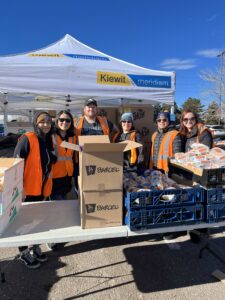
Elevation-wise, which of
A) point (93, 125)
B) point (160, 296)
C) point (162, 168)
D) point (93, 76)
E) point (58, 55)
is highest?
point (58, 55)

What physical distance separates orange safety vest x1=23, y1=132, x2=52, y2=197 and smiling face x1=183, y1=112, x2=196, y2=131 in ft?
5.67

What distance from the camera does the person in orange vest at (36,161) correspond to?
2473 millimetres

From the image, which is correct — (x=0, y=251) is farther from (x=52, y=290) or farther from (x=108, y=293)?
(x=108, y=293)

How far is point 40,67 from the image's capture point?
13.8 ft

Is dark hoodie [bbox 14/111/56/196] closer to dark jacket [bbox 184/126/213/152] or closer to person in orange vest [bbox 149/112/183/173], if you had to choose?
person in orange vest [bbox 149/112/183/173]

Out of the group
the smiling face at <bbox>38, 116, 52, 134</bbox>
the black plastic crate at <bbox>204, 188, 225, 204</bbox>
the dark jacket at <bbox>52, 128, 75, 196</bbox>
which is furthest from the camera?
the dark jacket at <bbox>52, 128, 75, 196</bbox>

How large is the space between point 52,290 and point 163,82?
4.08 m

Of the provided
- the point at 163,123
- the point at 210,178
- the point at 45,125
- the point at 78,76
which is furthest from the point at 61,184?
the point at 78,76

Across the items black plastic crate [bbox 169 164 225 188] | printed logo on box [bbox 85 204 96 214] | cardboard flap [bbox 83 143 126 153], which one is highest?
cardboard flap [bbox 83 143 126 153]

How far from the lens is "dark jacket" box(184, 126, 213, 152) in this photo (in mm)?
2979

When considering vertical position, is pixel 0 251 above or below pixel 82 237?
below

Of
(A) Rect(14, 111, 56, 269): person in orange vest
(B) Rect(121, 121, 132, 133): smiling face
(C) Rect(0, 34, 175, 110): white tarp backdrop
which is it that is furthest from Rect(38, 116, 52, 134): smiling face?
(C) Rect(0, 34, 175, 110): white tarp backdrop

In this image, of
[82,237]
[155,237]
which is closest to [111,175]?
[82,237]

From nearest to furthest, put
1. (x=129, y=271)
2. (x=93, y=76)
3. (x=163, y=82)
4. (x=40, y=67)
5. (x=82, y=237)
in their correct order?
(x=82, y=237), (x=129, y=271), (x=40, y=67), (x=93, y=76), (x=163, y=82)
